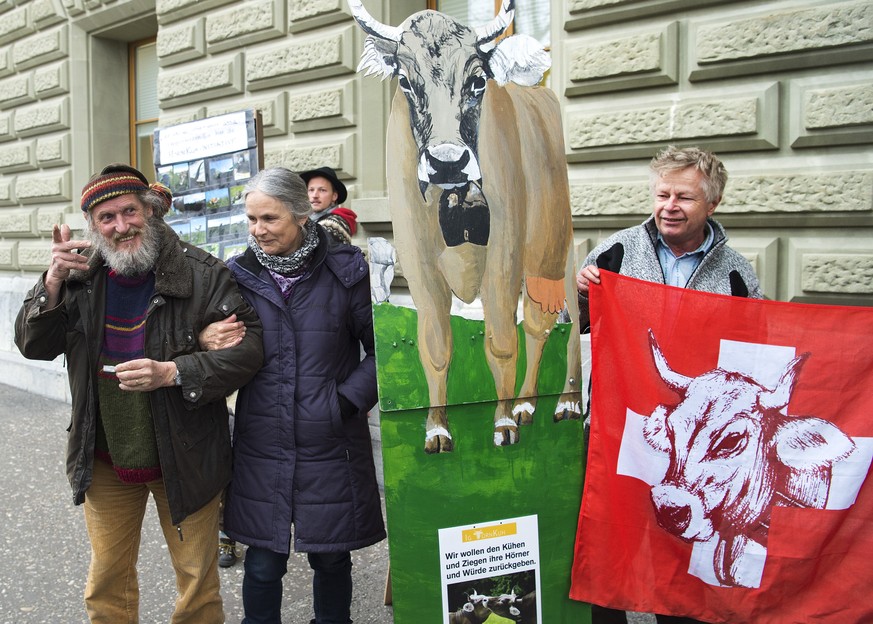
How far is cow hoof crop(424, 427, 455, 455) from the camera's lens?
2350 millimetres

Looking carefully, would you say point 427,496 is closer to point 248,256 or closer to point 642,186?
point 248,256

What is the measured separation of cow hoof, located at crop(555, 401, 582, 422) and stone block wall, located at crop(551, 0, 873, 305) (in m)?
2.03

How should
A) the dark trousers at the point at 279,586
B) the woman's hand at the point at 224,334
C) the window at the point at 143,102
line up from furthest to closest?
the window at the point at 143,102
the dark trousers at the point at 279,586
the woman's hand at the point at 224,334

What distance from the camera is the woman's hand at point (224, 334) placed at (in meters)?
2.48

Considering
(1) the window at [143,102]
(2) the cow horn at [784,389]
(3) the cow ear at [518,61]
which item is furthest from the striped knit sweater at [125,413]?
(1) the window at [143,102]

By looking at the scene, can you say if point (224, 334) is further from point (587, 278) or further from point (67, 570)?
point (67, 570)

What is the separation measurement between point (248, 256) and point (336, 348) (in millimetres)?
418

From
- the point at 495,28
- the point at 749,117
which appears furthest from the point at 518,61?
the point at 749,117

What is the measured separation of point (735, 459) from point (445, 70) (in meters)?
1.41

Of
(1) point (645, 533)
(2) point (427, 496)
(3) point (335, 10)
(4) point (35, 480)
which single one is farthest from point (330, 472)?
(3) point (335, 10)

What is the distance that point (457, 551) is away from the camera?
7.80 ft

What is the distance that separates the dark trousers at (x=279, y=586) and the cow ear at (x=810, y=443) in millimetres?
1419

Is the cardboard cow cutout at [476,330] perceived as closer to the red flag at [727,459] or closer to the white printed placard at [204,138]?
the red flag at [727,459]

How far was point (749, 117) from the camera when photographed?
4031mm
